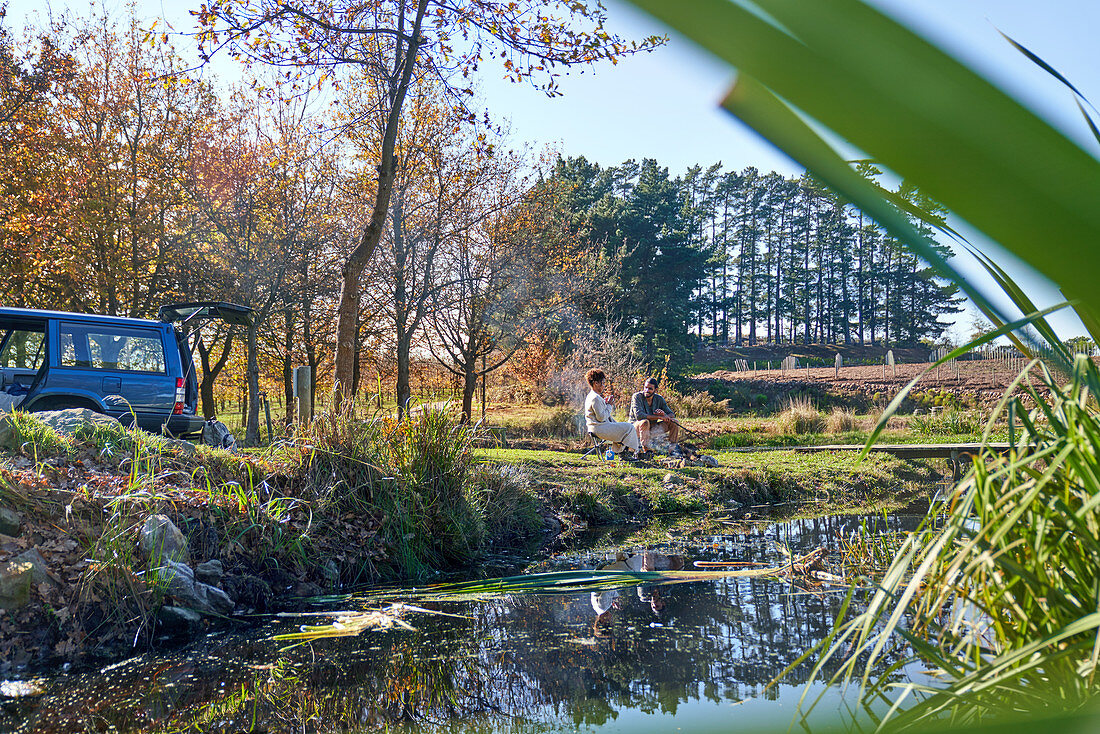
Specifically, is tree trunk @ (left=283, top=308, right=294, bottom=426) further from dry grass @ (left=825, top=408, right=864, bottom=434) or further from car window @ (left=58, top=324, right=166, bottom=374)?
dry grass @ (left=825, top=408, right=864, bottom=434)

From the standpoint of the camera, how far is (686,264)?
4056cm

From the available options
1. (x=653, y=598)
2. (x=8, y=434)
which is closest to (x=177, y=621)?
(x=8, y=434)

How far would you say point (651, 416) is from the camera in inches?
464

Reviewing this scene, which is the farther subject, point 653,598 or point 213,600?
point 653,598

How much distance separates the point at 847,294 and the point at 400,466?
5740 cm

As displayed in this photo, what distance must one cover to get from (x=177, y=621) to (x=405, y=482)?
2.21 metres

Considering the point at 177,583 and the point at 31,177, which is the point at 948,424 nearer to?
the point at 177,583

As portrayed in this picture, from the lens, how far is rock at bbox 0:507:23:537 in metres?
4.40

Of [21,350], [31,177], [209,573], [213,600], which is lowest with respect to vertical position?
[213,600]

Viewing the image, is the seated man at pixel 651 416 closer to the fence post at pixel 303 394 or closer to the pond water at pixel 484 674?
the fence post at pixel 303 394

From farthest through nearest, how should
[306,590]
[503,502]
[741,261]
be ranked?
1. [741,261]
2. [503,502]
3. [306,590]

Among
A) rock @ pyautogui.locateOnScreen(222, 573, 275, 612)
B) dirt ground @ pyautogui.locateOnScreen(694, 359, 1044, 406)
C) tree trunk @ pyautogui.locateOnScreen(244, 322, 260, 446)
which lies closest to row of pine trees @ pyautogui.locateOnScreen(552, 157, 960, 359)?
dirt ground @ pyautogui.locateOnScreen(694, 359, 1044, 406)

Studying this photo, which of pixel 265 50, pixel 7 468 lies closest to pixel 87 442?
pixel 7 468

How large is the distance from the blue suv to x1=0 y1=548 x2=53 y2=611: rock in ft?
15.1
